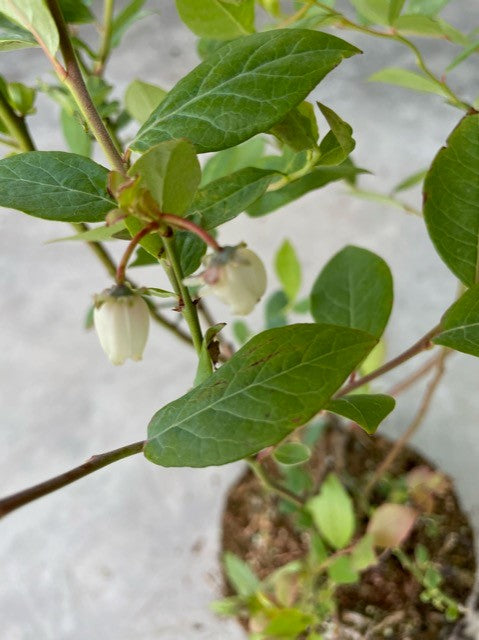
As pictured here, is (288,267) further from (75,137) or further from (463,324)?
(463,324)

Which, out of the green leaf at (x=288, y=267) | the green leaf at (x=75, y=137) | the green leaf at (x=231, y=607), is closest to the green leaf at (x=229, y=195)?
the green leaf at (x=75, y=137)

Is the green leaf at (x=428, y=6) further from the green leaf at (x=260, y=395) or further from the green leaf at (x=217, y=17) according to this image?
the green leaf at (x=260, y=395)

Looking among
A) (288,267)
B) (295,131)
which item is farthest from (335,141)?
(288,267)

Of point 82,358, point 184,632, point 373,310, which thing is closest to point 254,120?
point 373,310

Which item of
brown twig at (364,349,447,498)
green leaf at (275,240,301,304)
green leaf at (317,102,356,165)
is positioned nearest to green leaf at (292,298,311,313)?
green leaf at (275,240,301,304)

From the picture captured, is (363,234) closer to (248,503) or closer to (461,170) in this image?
(248,503)

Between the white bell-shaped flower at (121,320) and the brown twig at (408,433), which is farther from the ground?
the white bell-shaped flower at (121,320)
